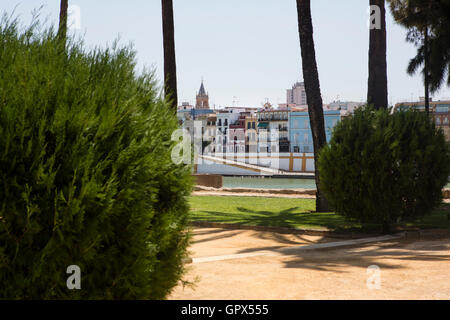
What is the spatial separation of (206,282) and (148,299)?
101 inches

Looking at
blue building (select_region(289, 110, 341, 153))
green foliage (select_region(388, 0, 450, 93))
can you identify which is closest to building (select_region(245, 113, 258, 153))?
blue building (select_region(289, 110, 341, 153))

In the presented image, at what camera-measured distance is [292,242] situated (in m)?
11.4

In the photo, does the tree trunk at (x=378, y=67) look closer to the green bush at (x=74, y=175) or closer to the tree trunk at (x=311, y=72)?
the tree trunk at (x=311, y=72)

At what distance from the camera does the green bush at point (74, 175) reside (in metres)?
3.32

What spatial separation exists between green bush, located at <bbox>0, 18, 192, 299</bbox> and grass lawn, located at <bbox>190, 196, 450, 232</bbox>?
24.1 ft

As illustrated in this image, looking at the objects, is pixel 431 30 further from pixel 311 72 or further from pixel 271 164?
pixel 271 164

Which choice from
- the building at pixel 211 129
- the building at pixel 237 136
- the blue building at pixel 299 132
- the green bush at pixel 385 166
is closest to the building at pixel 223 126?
the building at pixel 237 136

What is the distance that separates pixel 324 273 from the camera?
23.4ft

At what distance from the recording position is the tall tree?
20.6 meters

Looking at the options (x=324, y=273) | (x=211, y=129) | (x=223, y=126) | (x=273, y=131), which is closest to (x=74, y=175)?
(x=324, y=273)

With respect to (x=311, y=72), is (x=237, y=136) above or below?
below

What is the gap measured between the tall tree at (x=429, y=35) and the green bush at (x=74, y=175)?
1778 centimetres

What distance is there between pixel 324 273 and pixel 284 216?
8161 mm

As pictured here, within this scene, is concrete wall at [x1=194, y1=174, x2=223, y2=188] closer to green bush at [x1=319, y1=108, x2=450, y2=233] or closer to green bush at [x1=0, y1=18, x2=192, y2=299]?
green bush at [x1=319, y1=108, x2=450, y2=233]
